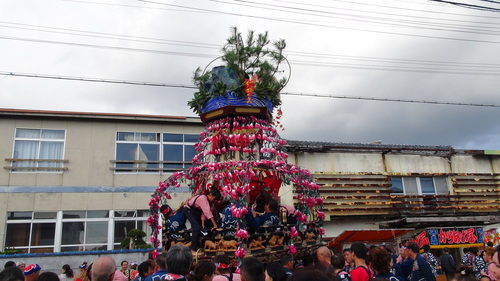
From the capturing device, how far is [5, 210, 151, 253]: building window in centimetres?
1730

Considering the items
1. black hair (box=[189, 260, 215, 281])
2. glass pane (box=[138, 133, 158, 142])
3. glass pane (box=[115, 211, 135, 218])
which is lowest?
black hair (box=[189, 260, 215, 281])

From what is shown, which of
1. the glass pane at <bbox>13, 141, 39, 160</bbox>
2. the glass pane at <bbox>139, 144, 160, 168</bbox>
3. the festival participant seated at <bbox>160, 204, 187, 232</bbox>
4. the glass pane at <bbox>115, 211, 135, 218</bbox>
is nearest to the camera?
the festival participant seated at <bbox>160, 204, 187, 232</bbox>

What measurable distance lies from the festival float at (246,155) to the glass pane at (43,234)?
902 centimetres

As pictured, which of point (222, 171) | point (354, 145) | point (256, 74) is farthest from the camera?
point (354, 145)

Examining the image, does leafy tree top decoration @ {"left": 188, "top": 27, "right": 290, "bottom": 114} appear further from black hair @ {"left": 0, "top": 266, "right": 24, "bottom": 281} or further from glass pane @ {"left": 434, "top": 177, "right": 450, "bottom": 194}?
glass pane @ {"left": 434, "top": 177, "right": 450, "bottom": 194}

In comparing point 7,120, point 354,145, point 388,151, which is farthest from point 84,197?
point 388,151

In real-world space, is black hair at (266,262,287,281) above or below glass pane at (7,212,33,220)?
below

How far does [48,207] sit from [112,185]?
2.86m

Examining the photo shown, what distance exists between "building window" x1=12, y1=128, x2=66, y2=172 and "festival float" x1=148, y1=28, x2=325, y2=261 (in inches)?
390

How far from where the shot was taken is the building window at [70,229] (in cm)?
1730

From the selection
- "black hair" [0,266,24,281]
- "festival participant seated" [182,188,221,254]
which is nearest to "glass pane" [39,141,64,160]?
"festival participant seated" [182,188,221,254]

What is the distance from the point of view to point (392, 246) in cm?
1750

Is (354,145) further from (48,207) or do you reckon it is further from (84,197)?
(48,207)

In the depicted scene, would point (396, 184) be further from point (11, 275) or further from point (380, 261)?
point (11, 275)
